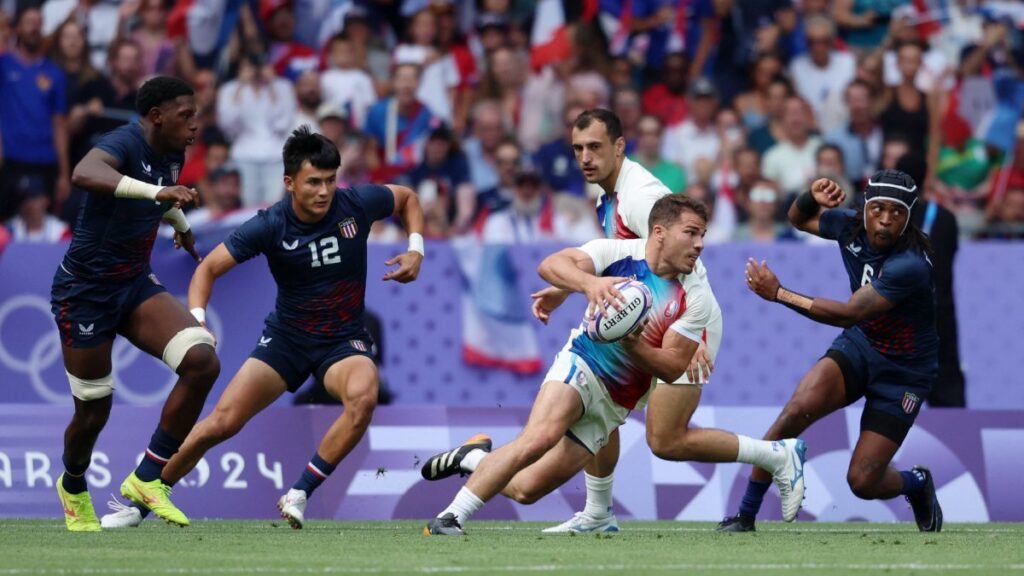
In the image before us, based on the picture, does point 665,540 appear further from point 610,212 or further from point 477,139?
point 477,139

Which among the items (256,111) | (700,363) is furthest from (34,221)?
(700,363)

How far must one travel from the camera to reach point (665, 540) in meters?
9.74

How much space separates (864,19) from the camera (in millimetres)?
18891

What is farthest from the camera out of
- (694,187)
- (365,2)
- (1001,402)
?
(365,2)

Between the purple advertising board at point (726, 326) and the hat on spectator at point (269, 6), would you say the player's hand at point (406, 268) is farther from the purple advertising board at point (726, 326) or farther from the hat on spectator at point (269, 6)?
the hat on spectator at point (269, 6)

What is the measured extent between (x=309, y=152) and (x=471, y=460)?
2027 millimetres

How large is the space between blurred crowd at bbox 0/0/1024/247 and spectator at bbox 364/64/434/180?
2cm

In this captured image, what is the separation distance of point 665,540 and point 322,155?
2974mm

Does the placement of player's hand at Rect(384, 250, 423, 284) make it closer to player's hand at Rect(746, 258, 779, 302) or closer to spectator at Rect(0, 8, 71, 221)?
player's hand at Rect(746, 258, 779, 302)

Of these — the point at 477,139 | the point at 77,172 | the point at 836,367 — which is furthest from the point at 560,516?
the point at 477,139

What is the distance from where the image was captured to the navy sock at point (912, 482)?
10734mm

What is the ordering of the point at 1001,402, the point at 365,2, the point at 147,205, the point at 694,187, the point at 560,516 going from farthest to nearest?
the point at 365,2 < the point at 694,187 < the point at 1001,402 < the point at 560,516 < the point at 147,205

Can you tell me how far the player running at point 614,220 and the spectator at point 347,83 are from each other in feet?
23.0

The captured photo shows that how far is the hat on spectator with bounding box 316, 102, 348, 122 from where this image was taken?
16.5m
